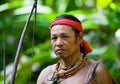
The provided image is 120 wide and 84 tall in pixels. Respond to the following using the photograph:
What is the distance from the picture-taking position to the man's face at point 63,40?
2027 millimetres

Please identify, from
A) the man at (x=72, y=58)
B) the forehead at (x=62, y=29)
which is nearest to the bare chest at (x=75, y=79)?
the man at (x=72, y=58)

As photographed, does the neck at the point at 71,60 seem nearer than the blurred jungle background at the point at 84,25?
Yes

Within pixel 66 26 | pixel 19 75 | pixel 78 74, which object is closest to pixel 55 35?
pixel 66 26

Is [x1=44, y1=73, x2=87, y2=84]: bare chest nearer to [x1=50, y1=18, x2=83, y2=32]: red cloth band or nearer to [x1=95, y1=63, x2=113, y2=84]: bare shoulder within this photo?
[x1=95, y1=63, x2=113, y2=84]: bare shoulder

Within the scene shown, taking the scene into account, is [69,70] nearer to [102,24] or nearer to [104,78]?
[104,78]

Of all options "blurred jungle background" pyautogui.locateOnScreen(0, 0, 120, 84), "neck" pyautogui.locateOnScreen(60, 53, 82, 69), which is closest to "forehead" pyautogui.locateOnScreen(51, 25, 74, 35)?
"neck" pyautogui.locateOnScreen(60, 53, 82, 69)

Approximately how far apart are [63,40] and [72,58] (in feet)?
0.36

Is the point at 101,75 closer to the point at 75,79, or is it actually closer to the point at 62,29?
the point at 75,79

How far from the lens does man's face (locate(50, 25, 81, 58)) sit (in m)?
2.03

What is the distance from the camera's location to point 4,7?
127 inches

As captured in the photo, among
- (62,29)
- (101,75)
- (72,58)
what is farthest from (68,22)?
(101,75)

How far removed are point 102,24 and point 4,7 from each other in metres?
0.68

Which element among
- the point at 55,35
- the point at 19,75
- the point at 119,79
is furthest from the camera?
the point at 19,75

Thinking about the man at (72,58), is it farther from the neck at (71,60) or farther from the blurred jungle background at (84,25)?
the blurred jungle background at (84,25)
